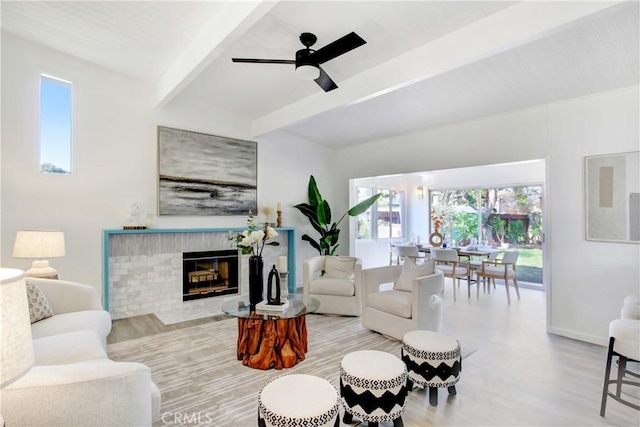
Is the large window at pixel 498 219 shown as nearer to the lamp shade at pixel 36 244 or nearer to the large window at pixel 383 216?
the large window at pixel 383 216

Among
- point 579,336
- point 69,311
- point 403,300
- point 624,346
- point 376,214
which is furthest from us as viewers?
point 376,214

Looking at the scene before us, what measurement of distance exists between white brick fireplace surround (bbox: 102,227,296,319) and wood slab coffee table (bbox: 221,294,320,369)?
1832 mm

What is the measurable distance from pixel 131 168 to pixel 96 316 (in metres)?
2.29

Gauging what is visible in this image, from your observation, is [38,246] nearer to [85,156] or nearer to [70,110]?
[85,156]

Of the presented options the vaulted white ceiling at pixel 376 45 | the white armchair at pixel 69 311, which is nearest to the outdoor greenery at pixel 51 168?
the vaulted white ceiling at pixel 376 45

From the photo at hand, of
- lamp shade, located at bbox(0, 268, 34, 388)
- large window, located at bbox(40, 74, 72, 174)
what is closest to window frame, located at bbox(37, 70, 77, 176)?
large window, located at bbox(40, 74, 72, 174)

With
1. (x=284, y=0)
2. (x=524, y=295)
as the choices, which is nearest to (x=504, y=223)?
(x=524, y=295)

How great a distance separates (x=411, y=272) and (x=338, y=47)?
2497mm

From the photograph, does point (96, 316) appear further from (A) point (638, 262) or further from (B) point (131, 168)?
(A) point (638, 262)

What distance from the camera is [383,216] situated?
8.18 m

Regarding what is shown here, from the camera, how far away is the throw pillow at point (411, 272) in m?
3.49

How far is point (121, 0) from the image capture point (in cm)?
266

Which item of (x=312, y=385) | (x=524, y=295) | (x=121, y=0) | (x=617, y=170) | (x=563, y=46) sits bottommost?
(x=524, y=295)

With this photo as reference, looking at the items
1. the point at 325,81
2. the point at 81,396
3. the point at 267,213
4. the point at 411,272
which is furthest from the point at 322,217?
the point at 81,396
